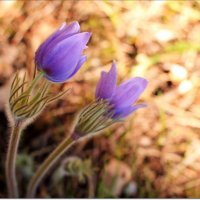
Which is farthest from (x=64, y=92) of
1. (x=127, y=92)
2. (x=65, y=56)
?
(x=127, y=92)

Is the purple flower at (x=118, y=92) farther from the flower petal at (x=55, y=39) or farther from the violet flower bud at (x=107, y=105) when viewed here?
the flower petal at (x=55, y=39)

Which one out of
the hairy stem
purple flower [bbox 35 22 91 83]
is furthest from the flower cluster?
the hairy stem

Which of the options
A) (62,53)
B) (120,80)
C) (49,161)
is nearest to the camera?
(62,53)

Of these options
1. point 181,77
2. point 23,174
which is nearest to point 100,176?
point 23,174

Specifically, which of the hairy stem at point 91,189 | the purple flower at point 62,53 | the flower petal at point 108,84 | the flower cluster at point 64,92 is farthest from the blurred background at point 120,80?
the purple flower at point 62,53


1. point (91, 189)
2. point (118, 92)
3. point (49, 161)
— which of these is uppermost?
point (118, 92)

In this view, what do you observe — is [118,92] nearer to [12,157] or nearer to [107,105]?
[107,105]

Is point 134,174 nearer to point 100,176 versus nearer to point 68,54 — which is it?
point 100,176
